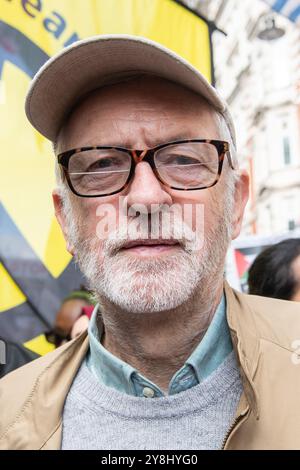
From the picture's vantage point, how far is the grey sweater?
46.0 inches

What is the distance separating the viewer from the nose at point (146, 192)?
3.93 feet

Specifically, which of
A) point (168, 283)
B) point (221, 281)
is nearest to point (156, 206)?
point (168, 283)

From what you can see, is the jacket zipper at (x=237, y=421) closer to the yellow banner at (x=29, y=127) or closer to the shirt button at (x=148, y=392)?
the shirt button at (x=148, y=392)

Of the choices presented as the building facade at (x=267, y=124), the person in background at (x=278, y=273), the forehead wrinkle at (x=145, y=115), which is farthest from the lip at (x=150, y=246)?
the building facade at (x=267, y=124)

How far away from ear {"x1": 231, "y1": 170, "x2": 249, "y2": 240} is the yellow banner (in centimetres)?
171

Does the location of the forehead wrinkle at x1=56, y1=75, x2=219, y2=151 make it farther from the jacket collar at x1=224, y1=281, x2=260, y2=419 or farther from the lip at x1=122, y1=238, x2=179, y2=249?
the jacket collar at x1=224, y1=281, x2=260, y2=419

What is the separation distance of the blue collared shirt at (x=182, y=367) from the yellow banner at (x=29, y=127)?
5.34ft

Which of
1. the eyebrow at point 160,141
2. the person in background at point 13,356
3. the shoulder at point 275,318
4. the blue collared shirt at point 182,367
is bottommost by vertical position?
the person in background at point 13,356

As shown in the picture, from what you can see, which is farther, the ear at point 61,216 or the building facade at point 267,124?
the building facade at point 267,124

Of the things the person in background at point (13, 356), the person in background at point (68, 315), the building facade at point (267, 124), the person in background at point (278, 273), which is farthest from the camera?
the building facade at point (267, 124)

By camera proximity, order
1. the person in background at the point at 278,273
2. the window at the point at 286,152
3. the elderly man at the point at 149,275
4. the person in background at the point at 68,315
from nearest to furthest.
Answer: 1. the elderly man at the point at 149,275
2. the person in background at the point at 278,273
3. the person in background at the point at 68,315
4. the window at the point at 286,152

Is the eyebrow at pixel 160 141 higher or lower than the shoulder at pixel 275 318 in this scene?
higher

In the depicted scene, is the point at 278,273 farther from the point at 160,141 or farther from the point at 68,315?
the point at 160,141

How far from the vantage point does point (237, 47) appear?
2375cm
